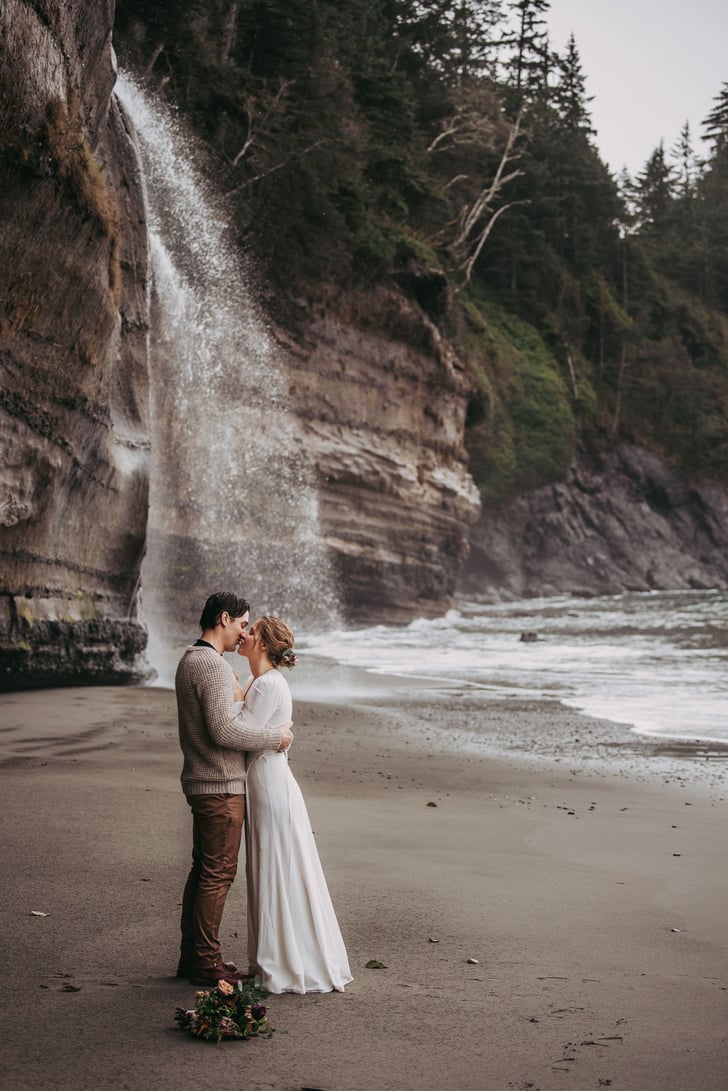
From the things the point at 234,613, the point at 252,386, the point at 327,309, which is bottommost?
the point at 234,613

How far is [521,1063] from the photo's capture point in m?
3.66

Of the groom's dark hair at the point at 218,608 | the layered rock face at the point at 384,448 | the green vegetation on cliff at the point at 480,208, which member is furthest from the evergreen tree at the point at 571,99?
the groom's dark hair at the point at 218,608

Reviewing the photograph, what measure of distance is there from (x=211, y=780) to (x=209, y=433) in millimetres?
23809

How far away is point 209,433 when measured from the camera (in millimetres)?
27703

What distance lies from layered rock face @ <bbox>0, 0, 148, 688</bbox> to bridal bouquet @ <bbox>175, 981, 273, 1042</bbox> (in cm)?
856

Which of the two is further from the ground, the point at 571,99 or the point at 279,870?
the point at 571,99

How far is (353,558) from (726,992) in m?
27.5

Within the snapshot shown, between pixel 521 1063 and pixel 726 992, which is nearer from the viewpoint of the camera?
pixel 521 1063

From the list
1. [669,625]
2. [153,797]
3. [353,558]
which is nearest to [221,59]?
[353,558]

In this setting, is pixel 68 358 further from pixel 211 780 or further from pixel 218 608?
pixel 211 780

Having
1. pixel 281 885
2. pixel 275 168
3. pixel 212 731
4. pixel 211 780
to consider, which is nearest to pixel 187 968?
pixel 281 885

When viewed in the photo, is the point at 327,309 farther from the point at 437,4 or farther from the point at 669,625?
the point at 437,4

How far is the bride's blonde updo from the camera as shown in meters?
4.48

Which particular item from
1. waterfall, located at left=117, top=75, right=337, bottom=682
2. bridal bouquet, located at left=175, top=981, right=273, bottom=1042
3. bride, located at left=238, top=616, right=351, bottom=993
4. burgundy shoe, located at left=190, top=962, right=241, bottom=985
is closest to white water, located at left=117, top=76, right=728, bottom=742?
waterfall, located at left=117, top=75, right=337, bottom=682
